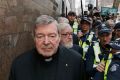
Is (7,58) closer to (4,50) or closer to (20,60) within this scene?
(4,50)

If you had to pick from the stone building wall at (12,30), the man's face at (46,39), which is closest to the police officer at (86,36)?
the stone building wall at (12,30)

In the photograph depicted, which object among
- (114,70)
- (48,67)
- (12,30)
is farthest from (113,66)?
(12,30)

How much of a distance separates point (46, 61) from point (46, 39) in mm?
195

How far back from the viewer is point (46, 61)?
3.25m

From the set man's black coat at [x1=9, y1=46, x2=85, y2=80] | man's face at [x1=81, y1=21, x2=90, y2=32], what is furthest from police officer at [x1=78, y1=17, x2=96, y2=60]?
man's black coat at [x1=9, y1=46, x2=85, y2=80]

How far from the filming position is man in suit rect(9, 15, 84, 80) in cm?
321

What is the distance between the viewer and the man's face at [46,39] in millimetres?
3199

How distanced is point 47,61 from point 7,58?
163cm

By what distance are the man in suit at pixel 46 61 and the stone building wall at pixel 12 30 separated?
3.94ft

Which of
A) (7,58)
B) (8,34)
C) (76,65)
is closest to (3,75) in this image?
(7,58)

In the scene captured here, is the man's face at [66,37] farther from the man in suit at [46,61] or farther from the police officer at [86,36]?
the man in suit at [46,61]

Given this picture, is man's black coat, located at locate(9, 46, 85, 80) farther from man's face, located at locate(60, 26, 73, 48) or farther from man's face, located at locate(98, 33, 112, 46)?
man's face, located at locate(98, 33, 112, 46)

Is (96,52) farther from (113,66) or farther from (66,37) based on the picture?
(113,66)

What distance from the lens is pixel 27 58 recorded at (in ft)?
11.0
